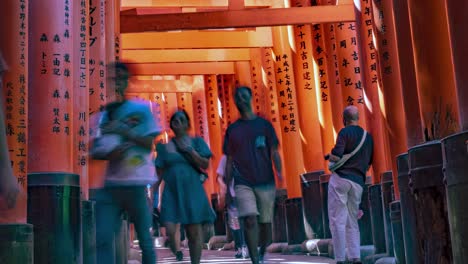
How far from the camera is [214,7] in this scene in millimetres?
17859

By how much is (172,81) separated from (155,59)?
4289 millimetres

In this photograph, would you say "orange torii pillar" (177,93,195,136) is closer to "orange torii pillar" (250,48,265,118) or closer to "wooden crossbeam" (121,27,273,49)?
"orange torii pillar" (250,48,265,118)

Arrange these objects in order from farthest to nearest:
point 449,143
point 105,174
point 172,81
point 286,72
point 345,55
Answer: point 172,81
point 286,72
point 345,55
point 105,174
point 449,143

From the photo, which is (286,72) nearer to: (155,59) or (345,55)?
(345,55)

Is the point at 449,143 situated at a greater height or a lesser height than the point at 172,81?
lesser

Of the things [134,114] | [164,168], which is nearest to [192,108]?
[164,168]

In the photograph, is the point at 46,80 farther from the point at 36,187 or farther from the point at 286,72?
the point at 286,72

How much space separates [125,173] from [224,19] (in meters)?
7.91

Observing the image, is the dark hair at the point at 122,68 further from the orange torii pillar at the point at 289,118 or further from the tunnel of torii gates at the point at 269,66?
the orange torii pillar at the point at 289,118

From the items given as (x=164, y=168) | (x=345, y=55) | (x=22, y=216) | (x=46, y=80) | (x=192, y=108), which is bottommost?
(x=22, y=216)

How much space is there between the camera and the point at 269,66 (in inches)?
691

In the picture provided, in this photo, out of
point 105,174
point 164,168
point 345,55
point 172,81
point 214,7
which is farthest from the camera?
point 172,81

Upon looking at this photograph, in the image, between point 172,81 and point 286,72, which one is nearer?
point 286,72

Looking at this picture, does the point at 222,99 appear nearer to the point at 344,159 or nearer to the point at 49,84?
the point at 344,159
